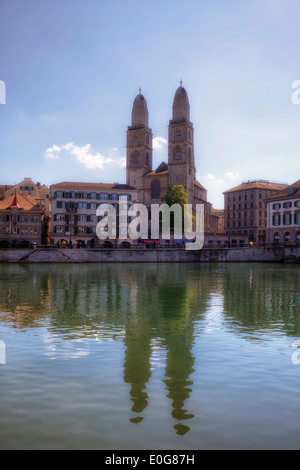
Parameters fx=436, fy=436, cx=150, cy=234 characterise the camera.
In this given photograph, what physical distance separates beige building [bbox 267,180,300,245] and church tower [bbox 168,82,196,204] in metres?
31.0

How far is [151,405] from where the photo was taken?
25.3 feet

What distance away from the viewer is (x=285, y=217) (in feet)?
266

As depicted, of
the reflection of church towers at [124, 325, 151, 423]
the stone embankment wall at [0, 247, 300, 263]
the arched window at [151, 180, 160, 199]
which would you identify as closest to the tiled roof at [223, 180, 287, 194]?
the arched window at [151, 180, 160, 199]

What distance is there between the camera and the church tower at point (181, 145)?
11200 centimetres

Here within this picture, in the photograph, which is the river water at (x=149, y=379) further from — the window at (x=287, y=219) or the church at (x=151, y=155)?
the church at (x=151, y=155)

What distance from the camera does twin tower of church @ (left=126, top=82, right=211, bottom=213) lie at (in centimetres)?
11294

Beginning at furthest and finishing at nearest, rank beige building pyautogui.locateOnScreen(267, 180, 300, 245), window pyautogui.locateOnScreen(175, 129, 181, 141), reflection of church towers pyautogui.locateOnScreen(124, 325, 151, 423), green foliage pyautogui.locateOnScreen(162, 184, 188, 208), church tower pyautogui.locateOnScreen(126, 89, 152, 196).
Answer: church tower pyautogui.locateOnScreen(126, 89, 152, 196) → window pyautogui.locateOnScreen(175, 129, 181, 141) → green foliage pyautogui.locateOnScreen(162, 184, 188, 208) → beige building pyautogui.locateOnScreen(267, 180, 300, 245) → reflection of church towers pyautogui.locateOnScreen(124, 325, 151, 423)

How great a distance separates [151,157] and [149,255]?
5377 centimetres

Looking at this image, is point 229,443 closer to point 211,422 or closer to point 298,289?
point 211,422

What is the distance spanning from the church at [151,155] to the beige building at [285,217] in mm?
31188

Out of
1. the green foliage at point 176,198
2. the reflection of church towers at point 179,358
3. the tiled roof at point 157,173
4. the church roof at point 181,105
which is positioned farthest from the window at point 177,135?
the reflection of church towers at point 179,358

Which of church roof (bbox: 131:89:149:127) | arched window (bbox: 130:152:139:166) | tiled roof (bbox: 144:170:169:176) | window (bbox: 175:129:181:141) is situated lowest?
tiled roof (bbox: 144:170:169:176)

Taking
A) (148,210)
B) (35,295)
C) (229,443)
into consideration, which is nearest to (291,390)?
(229,443)

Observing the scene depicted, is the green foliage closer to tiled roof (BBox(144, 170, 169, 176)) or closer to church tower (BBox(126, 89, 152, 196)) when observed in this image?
tiled roof (BBox(144, 170, 169, 176))
